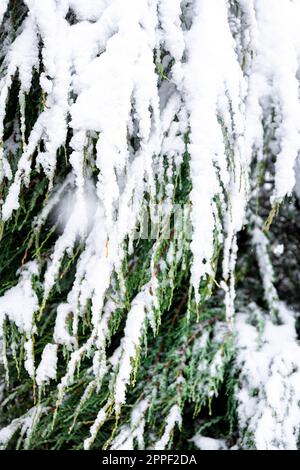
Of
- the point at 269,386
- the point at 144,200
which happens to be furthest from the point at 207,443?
the point at 144,200

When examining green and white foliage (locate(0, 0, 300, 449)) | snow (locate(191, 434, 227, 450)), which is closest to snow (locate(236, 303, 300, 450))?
green and white foliage (locate(0, 0, 300, 449))

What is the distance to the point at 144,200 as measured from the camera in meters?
0.90

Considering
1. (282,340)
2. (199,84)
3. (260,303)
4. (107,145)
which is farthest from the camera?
(260,303)

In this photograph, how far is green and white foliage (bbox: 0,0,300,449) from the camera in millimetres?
774

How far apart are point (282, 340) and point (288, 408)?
19 centimetres

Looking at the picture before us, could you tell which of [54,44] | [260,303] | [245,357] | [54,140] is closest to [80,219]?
[54,140]

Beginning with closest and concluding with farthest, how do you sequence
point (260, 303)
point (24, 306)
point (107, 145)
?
point (107, 145) < point (24, 306) < point (260, 303)

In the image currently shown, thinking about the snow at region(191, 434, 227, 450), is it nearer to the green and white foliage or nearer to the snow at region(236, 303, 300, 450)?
the green and white foliage

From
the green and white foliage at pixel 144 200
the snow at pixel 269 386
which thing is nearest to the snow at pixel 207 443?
the green and white foliage at pixel 144 200

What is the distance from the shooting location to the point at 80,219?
0.92 metres

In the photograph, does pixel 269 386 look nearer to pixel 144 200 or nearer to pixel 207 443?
pixel 207 443

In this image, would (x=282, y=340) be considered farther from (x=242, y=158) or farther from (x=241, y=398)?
(x=242, y=158)

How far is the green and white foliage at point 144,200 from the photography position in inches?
30.5

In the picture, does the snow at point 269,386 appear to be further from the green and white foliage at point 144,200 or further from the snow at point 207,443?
the snow at point 207,443
